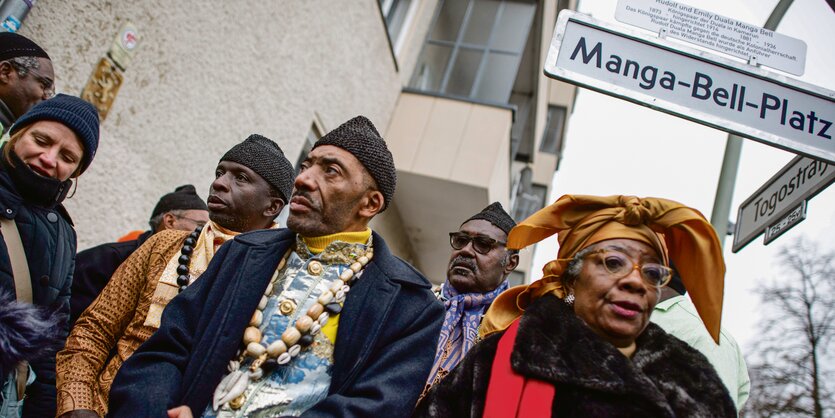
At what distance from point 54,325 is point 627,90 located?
271cm

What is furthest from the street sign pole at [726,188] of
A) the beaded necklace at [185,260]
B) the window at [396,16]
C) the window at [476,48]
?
the window at [396,16]

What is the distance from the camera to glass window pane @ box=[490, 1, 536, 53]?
943 centimetres

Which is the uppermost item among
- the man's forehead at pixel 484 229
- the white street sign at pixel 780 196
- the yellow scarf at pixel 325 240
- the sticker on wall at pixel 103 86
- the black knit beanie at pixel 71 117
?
the white street sign at pixel 780 196

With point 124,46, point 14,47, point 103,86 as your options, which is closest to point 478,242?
point 14,47

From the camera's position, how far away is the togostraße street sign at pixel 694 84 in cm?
278

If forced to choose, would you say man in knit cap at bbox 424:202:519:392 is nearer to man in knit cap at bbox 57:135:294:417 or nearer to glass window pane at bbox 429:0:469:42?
man in knit cap at bbox 57:135:294:417

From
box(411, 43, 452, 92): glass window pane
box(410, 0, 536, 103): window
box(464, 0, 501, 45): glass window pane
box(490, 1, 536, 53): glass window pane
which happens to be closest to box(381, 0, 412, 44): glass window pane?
box(410, 0, 536, 103): window

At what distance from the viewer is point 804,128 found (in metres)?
→ 2.82

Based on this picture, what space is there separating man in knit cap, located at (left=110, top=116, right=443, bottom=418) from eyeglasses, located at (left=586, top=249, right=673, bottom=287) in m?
0.60

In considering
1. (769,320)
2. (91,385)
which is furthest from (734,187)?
(769,320)

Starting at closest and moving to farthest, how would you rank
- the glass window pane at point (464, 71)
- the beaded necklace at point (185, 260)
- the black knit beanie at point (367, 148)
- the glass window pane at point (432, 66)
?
1. the black knit beanie at point (367, 148)
2. the beaded necklace at point (185, 260)
3. the glass window pane at point (464, 71)
4. the glass window pane at point (432, 66)

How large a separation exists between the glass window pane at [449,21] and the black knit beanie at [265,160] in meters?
8.03

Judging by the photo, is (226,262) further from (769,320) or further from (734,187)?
(769,320)

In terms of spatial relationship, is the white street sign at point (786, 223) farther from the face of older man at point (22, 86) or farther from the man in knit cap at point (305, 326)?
the face of older man at point (22, 86)
